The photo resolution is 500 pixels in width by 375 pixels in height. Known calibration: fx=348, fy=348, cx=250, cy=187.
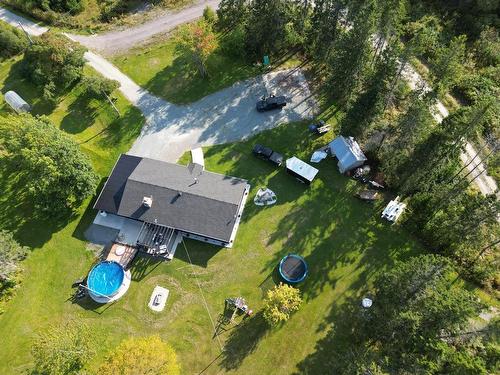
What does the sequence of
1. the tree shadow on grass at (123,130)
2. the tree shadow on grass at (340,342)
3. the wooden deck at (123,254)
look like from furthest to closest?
1. the tree shadow on grass at (123,130)
2. the wooden deck at (123,254)
3. the tree shadow on grass at (340,342)

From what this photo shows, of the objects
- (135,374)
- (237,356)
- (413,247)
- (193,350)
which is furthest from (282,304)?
(413,247)

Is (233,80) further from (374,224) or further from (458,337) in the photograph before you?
(458,337)

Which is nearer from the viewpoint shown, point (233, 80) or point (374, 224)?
point (374, 224)

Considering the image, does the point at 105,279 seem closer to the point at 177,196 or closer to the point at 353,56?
Result: the point at 177,196

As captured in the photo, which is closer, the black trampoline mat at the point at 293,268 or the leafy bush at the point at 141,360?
the leafy bush at the point at 141,360

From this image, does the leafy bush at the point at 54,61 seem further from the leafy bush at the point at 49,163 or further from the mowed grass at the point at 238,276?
the mowed grass at the point at 238,276

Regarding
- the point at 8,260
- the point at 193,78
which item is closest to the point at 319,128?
the point at 193,78

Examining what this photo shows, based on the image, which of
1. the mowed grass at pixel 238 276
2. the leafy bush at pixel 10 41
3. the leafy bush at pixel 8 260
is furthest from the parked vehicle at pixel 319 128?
the leafy bush at pixel 10 41
